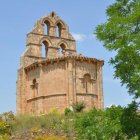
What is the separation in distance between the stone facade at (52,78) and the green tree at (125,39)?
858 inches

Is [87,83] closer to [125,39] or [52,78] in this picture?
[52,78]

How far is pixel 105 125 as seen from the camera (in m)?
15.2

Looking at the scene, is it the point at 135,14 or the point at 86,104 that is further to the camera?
the point at 86,104

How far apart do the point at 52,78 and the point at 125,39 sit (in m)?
24.2

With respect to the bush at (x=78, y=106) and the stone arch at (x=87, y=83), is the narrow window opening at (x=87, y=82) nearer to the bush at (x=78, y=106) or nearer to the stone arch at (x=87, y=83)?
the stone arch at (x=87, y=83)

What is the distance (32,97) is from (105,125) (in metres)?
26.7

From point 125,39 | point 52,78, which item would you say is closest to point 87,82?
point 52,78

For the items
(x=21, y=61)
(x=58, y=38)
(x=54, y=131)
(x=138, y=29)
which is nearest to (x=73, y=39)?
(x=58, y=38)

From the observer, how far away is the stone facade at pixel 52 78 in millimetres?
39156

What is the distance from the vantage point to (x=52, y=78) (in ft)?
131

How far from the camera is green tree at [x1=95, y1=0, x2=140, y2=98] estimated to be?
15453mm

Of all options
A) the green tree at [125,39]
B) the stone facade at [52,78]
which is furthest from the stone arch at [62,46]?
the green tree at [125,39]

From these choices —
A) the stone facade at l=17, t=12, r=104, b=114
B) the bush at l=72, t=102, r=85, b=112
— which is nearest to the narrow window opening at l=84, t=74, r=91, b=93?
the stone facade at l=17, t=12, r=104, b=114

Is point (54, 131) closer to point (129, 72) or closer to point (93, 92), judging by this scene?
point (129, 72)
